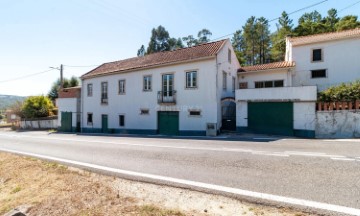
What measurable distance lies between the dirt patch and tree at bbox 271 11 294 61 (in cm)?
3976

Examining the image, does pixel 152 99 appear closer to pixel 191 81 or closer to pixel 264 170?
pixel 191 81

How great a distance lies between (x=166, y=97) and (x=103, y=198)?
15.7m

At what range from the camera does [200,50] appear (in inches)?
781

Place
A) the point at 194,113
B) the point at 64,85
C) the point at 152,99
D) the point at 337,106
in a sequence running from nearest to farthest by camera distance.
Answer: the point at 337,106, the point at 194,113, the point at 152,99, the point at 64,85

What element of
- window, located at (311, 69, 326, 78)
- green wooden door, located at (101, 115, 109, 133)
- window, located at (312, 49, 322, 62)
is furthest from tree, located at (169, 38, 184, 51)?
window, located at (311, 69, 326, 78)

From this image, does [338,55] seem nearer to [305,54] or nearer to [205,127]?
[305,54]

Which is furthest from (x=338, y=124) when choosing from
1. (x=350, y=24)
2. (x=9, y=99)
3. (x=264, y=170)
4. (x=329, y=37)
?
Answer: (x=9, y=99)

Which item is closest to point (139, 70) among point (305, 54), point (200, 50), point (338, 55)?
point (200, 50)

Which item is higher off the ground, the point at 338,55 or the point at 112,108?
the point at 338,55

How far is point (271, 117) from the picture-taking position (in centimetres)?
1623

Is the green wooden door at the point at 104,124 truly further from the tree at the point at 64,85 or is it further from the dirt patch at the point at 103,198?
the tree at the point at 64,85

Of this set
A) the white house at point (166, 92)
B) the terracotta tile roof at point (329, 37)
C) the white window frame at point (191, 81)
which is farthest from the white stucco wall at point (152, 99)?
the terracotta tile roof at point (329, 37)

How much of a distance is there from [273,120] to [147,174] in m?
12.4

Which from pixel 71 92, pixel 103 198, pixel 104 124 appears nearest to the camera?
pixel 103 198
